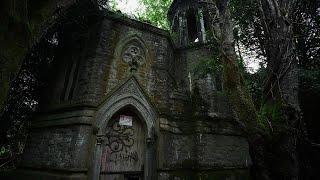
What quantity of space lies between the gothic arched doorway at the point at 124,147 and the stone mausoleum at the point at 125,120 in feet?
0.10

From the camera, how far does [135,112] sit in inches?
312

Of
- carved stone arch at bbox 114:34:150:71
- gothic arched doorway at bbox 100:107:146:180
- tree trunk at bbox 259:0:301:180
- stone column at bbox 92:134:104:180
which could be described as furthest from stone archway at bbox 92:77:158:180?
tree trunk at bbox 259:0:301:180

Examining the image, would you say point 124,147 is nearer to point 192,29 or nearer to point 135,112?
point 135,112

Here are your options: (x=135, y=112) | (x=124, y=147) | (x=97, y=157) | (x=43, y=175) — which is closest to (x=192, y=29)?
(x=135, y=112)

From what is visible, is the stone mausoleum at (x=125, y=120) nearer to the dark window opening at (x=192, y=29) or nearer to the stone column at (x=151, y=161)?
the stone column at (x=151, y=161)

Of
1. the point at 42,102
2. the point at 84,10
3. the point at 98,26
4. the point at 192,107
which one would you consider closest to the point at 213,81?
the point at 192,107

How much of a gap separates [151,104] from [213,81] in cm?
366

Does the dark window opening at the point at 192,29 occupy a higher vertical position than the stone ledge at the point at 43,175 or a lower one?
higher

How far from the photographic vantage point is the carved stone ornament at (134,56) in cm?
834

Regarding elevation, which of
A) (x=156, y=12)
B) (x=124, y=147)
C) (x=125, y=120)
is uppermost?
(x=156, y=12)

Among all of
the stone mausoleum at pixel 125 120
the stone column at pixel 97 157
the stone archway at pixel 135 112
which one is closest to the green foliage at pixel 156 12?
the stone mausoleum at pixel 125 120

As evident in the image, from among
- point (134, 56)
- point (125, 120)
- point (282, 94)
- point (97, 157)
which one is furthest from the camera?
point (134, 56)

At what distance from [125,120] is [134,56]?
95.2 inches

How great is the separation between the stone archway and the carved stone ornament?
0.57m
